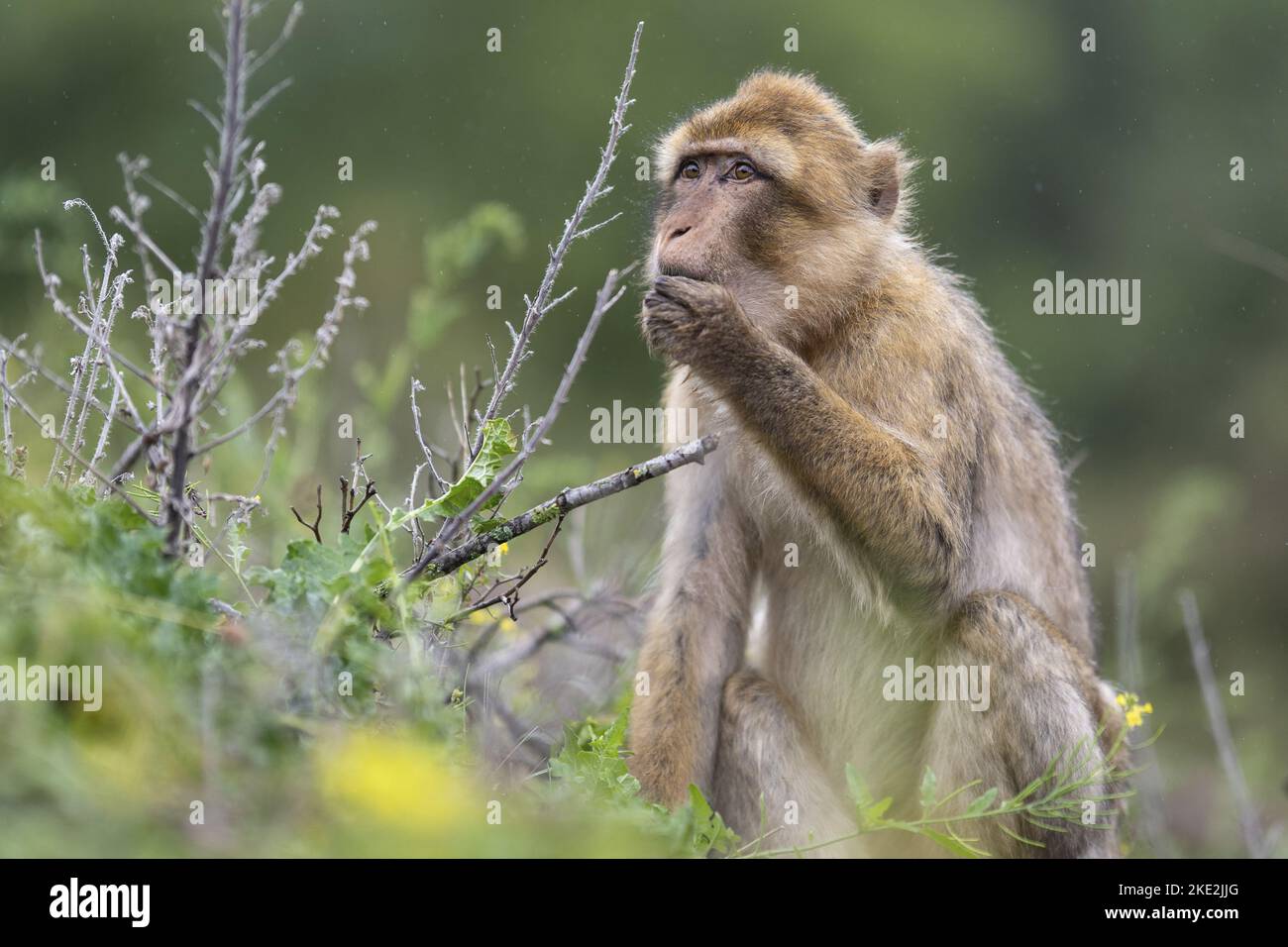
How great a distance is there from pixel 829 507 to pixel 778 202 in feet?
4.63

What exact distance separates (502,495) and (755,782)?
6.51ft

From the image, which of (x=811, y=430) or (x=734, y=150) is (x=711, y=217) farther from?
(x=811, y=430)

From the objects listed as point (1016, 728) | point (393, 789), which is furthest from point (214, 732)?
point (1016, 728)

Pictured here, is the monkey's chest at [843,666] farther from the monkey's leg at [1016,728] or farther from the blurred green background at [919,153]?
the blurred green background at [919,153]

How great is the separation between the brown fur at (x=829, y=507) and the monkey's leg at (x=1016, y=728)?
0.01 meters

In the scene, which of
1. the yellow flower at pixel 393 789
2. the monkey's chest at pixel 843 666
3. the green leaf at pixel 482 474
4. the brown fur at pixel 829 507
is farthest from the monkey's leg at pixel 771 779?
the yellow flower at pixel 393 789

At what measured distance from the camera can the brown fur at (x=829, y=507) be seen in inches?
230

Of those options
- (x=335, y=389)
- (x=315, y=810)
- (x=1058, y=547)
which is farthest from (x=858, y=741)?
(x=335, y=389)

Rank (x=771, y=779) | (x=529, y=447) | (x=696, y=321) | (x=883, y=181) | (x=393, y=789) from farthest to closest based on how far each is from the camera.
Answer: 1. (x=883, y=181)
2. (x=771, y=779)
3. (x=696, y=321)
4. (x=529, y=447)
5. (x=393, y=789)

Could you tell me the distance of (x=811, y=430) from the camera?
Answer: 5750 mm

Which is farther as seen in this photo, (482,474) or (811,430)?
(811,430)

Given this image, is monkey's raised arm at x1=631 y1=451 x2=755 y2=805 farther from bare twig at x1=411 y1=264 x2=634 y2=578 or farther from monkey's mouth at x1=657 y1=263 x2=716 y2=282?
bare twig at x1=411 y1=264 x2=634 y2=578

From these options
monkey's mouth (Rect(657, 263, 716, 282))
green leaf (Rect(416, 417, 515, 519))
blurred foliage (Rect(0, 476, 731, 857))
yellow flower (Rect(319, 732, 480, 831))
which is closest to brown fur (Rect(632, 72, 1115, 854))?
monkey's mouth (Rect(657, 263, 716, 282))

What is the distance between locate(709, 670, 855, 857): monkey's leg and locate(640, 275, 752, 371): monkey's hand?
1537 millimetres
